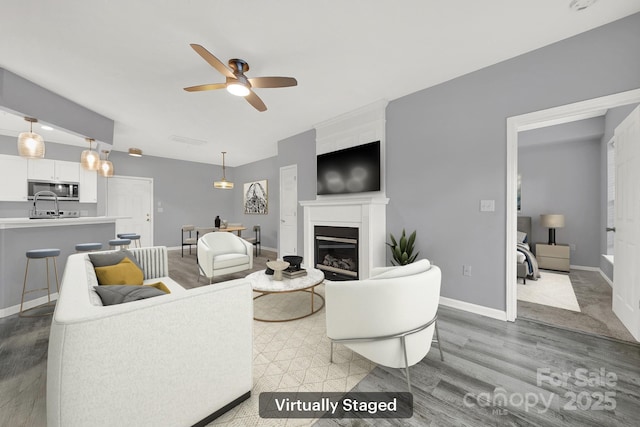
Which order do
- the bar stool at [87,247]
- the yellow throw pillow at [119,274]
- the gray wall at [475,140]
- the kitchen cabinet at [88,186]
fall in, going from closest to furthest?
the yellow throw pillow at [119,274] < the gray wall at [475,140] < the bar stool at [87,247] < the kitchen cabinet at [88,186]

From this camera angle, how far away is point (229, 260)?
360 centimetres

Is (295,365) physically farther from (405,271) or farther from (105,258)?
(105,258)

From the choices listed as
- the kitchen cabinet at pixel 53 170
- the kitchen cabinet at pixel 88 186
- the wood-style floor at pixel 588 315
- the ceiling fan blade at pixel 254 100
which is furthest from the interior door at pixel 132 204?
the wood-style floor at pixel 588 315

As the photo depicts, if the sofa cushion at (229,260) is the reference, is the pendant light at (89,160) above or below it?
above

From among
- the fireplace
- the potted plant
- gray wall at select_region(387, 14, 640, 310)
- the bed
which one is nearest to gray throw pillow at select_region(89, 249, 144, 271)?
the fireplace

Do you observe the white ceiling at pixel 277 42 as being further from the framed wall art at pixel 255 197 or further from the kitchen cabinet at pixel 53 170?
the framed wall art at pixel 255 197

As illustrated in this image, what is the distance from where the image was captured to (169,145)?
550cm

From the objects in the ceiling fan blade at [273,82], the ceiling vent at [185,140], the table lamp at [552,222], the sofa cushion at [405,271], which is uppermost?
the ceiling vent at [185,140]

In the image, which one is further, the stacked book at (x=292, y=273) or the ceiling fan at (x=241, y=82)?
the stacked book at (x=292, y=273)

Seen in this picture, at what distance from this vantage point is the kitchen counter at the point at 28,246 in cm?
263

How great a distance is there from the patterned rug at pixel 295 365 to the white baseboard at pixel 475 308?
155 centimetres

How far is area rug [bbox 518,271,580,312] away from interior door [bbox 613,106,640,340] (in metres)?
0.40

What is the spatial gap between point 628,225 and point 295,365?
3.29 meters

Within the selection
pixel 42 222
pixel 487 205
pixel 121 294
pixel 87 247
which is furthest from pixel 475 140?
pixel 42 222
